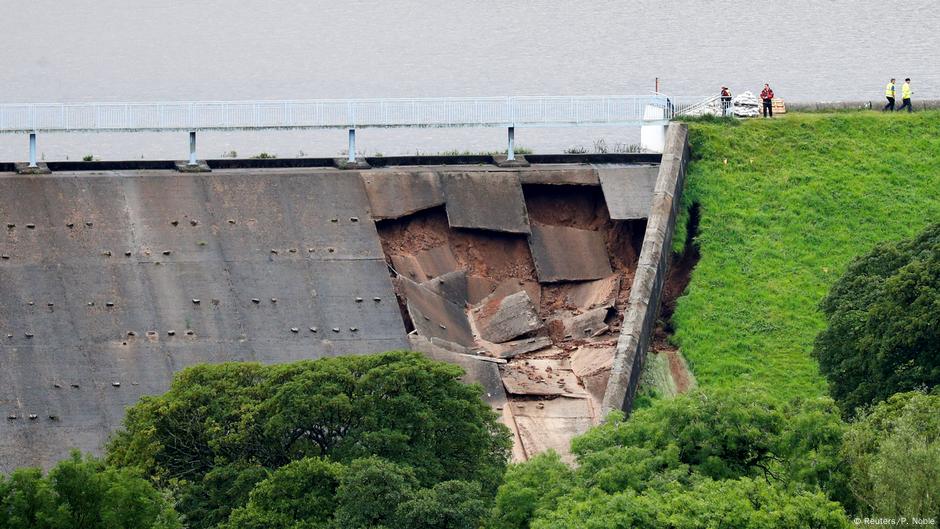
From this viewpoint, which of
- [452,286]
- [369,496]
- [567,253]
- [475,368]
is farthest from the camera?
[567,253]

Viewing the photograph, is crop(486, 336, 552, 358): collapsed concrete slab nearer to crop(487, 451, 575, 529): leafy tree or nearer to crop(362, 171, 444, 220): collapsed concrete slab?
crop(362, 171, 444, 220): collapsed concrete slab

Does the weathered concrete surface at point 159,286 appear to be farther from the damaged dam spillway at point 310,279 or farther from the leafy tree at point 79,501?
the leafy tree at point 79,501

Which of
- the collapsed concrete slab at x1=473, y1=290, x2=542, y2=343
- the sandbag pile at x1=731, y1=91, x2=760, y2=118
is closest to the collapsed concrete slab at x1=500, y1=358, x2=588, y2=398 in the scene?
the collapsed concrete slab at x1=473, y1=290, x2=542, y2=343

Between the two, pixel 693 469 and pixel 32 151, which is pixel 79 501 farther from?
pixel 32 151

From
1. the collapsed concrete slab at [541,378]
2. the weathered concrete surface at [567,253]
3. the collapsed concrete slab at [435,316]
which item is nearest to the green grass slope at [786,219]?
the weathered concrete surface at [567,253]

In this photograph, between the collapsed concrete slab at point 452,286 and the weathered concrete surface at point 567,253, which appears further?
the weathered concrete surface at point 567,253

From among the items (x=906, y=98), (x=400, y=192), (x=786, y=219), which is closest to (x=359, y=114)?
(x=400, y=192)

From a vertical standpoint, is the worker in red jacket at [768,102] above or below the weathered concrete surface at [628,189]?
above
